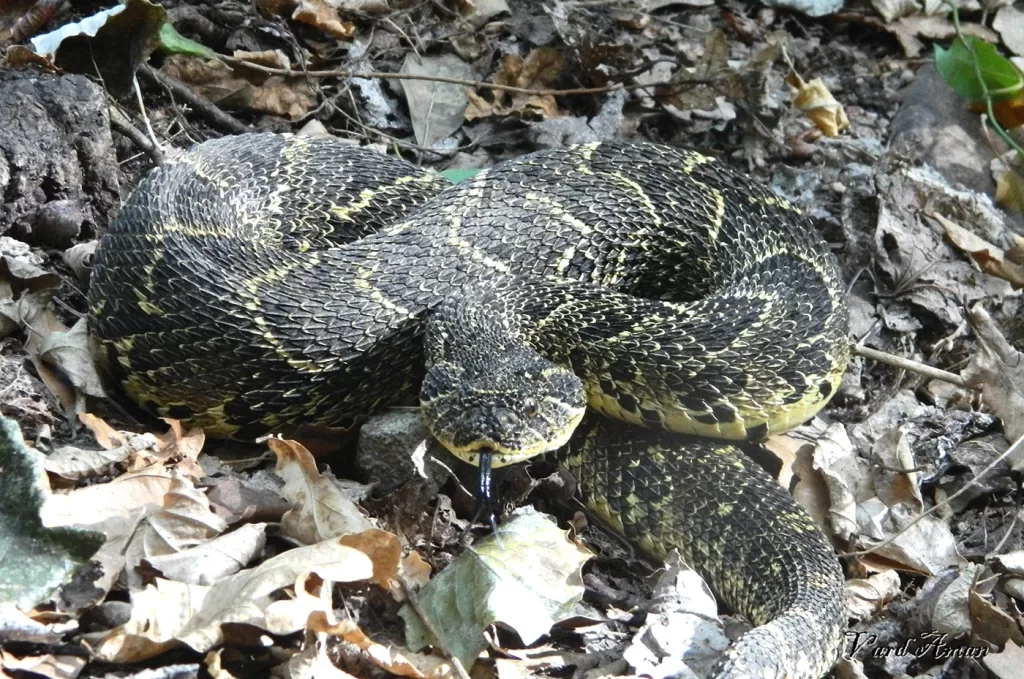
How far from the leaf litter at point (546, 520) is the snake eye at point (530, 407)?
56 cm

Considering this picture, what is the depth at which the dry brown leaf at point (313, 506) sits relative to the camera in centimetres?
448

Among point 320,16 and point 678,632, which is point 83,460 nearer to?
point 678,632

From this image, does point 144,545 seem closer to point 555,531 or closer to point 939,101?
point 555,531

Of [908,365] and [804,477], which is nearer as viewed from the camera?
[804,477]

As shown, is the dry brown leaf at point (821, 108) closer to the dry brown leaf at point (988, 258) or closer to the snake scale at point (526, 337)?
the dry brown leaf at point (988, 258)

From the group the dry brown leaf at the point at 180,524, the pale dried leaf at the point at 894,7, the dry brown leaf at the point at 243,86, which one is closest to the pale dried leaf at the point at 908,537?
the dry brown leaf at the point at 180,524

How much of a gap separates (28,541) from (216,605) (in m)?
0.74

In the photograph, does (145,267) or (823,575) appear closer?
(823,575)

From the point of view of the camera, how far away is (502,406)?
16.5ft

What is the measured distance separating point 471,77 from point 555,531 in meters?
4.72

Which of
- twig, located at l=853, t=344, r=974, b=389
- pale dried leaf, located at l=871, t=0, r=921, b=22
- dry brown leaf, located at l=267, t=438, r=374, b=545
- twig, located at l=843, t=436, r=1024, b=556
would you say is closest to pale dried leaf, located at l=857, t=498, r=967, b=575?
twig, located at l=843, t=436, r=1024, b=556

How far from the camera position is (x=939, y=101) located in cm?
900

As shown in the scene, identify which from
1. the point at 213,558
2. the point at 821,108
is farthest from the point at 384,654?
the point at 821,108

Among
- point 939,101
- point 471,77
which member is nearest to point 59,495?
point 471,77
